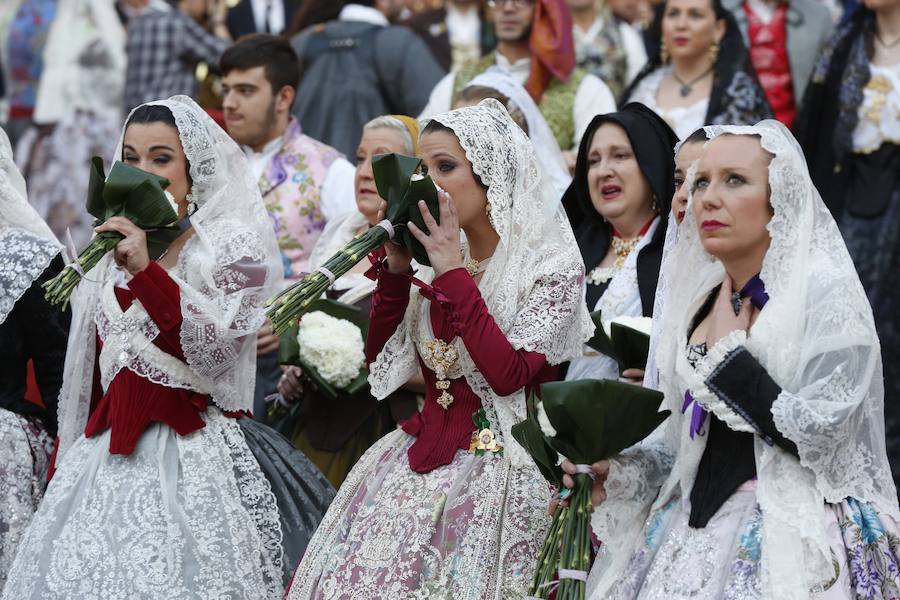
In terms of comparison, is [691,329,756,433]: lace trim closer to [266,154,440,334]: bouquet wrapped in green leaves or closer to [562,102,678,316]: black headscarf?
[266,154,440,334]: bouquet wrapped in green leaves

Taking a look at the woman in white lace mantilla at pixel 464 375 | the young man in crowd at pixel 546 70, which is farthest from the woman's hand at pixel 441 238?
the young man in crowd at pixel 546 70

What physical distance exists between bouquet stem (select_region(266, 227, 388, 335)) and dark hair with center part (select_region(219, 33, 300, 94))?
311cm

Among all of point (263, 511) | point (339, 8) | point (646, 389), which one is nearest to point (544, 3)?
point (339, 8)

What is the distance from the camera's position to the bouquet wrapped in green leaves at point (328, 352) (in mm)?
6062

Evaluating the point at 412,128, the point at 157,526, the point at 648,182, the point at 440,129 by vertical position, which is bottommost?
the point at 157,526

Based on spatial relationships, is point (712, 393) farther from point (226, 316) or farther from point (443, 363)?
point (226, 316)

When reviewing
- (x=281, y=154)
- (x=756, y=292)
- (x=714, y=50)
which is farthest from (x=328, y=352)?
(x=714, y=50)

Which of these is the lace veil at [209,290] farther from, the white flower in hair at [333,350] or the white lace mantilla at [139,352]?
the white flower in hair at [333,350]

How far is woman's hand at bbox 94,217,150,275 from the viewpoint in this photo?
4.84 meters

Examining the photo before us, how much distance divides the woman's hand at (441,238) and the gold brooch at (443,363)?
0.27 metres

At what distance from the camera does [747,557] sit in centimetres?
402

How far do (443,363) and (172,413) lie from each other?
103 cm

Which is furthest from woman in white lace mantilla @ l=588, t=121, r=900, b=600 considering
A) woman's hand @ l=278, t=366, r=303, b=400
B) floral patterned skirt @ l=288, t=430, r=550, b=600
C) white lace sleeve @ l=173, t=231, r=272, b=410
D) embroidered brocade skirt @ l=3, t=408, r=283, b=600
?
woman's hand @ l=278, t=366, r=303, b=400

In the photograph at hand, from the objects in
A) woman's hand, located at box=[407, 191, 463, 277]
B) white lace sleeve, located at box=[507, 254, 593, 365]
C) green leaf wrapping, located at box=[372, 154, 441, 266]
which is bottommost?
white lace sleeve, located at box=[507, 254, 593, 365]
